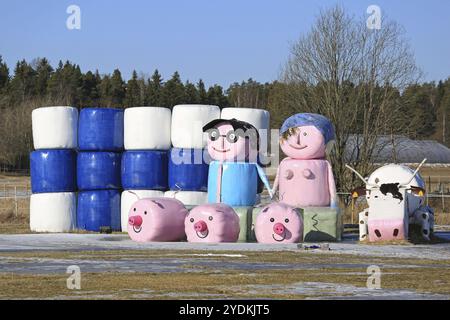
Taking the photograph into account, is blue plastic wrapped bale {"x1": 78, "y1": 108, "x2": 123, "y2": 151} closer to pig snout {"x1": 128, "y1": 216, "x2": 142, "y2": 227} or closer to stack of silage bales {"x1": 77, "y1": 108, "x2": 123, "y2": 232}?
stack of silage bales {"x1": 77, "y1": 108, "x2": 123, "y2": 232}

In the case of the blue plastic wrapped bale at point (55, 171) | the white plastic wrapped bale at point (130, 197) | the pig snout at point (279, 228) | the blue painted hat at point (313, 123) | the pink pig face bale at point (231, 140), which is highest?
the blue painted hat at point (313, 123)

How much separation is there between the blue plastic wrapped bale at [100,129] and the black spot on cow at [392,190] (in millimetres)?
7968

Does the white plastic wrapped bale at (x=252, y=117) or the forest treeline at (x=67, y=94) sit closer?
the white plastic wrapped bale at (x=252, y=117)

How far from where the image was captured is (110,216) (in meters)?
27.4

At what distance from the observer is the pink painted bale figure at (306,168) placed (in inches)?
967

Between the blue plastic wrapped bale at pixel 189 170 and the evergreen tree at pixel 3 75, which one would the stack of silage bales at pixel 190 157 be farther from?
the evergreen tree at pixel 3 75

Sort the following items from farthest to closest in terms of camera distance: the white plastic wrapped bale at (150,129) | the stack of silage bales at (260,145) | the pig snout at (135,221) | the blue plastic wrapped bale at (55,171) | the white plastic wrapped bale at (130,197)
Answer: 1. the blue plastic wrapped bale at (55,171)
2. the white plastic wrapped bale at (150,129)
3. the white plastic wrapped bale at (130,197)
4. the stack of silage bales at (260,145)
5. the pig snout at (135,221)

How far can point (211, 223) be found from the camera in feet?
76.4

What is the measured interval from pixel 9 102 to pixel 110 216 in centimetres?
5964

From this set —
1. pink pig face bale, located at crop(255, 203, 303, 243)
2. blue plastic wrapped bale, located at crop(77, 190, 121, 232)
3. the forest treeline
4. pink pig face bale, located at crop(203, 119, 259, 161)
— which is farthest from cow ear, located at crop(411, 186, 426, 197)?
the forest treeline

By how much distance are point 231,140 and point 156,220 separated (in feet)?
9.49

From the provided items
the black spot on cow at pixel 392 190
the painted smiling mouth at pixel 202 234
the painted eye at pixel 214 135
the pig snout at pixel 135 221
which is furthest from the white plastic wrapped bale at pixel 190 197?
the black spot on cow at pixel 392 190

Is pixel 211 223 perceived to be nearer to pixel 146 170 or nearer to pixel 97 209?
pixel 146 170
